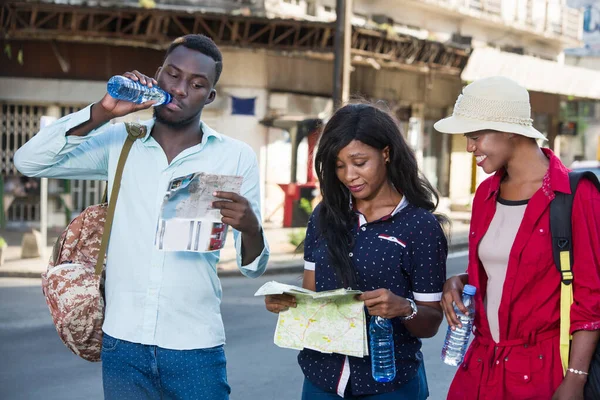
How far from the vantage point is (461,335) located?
3625mm

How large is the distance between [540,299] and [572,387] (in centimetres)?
31

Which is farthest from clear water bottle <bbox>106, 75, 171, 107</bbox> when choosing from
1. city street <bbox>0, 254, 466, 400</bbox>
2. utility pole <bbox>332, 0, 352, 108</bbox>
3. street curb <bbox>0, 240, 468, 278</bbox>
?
utility pole <bbox>332, 0, 352, 108</bbox>

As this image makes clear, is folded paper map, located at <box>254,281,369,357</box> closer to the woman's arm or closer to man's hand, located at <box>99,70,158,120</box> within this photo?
the woman's arm

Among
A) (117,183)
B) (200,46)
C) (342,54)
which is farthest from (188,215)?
(342,54)

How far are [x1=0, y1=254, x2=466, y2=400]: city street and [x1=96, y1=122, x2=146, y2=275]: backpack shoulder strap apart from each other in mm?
3926

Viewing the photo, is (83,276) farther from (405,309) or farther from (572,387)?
(572,387)

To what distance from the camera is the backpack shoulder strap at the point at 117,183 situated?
3703 mm

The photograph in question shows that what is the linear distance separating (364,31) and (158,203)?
725 inches

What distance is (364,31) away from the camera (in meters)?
21.6

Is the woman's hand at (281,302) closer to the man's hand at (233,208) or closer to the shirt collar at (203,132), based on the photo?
the man's hand at (233,208)

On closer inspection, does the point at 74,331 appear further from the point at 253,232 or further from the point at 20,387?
the point at 20,387

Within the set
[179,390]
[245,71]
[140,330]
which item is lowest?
[179,390]

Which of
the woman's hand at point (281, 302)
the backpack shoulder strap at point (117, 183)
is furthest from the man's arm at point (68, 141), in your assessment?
the woman's hand at point (281, 302)

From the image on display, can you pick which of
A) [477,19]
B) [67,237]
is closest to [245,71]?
[477,19]
